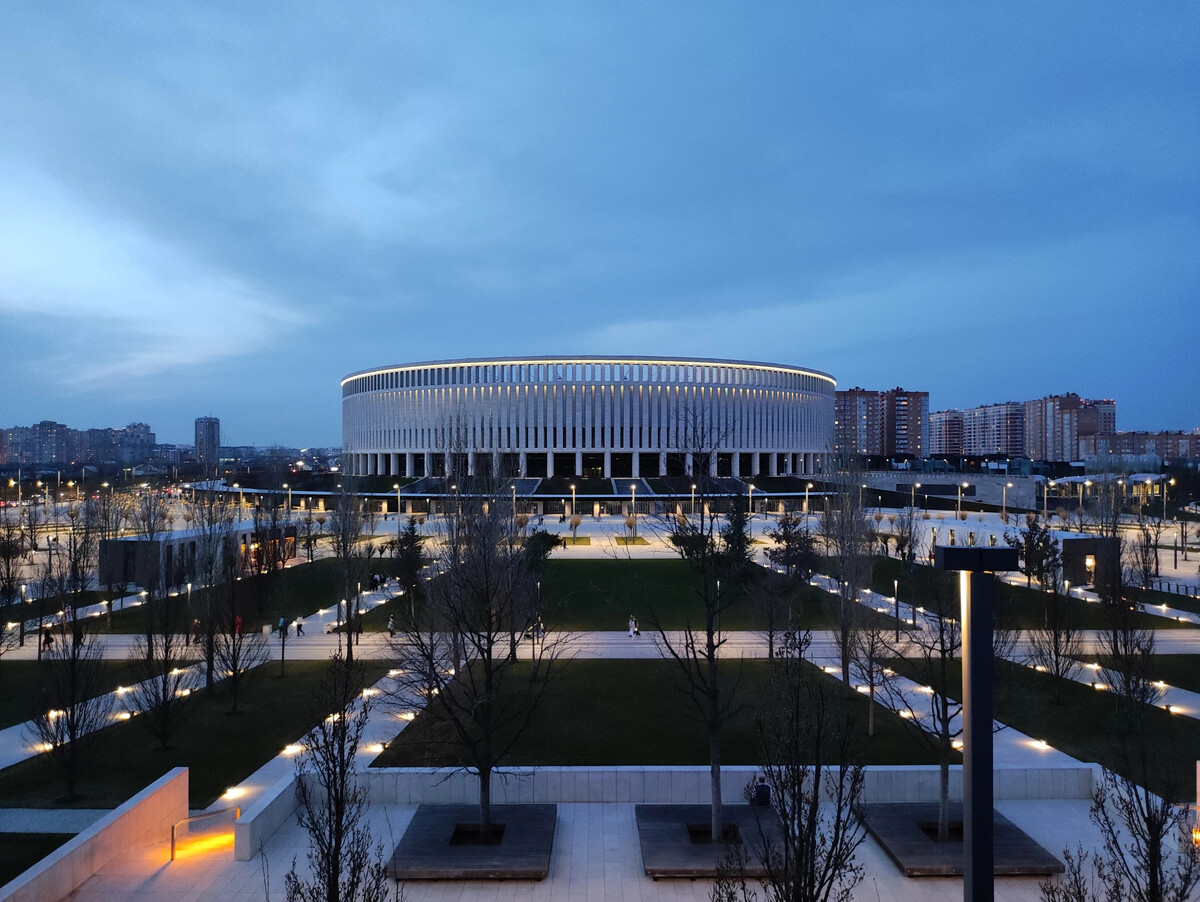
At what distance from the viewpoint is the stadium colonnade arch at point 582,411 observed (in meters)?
74.4

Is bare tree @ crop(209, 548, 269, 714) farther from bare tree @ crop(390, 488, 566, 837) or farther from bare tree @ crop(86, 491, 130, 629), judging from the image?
bare tree @ crop(86, 491, 130, 629)

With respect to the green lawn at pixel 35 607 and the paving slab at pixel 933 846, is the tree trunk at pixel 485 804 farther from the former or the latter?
the green lawn at pixel 35 607

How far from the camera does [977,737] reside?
4227 millimetres

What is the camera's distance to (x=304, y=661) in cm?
2008

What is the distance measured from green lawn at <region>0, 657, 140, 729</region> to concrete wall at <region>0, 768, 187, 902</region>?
4.93 metres

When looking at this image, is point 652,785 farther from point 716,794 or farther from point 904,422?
point 904,422

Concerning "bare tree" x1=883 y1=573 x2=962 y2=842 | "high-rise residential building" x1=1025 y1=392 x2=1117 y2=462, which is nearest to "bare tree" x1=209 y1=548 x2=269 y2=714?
"bare tree" x1=883 y1=573 x2=962 y2=842

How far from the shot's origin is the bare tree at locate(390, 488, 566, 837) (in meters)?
11.1

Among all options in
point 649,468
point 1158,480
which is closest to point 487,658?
point 649,468

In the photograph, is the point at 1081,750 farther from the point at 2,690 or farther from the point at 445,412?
the point at 445,412

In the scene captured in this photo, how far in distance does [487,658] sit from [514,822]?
2.37 m

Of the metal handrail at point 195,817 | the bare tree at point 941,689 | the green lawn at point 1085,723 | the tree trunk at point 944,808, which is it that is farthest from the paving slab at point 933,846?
the metal handrail at point 195,817

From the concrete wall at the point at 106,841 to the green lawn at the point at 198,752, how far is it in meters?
1.10

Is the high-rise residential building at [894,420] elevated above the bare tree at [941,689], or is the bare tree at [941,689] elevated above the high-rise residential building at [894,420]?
the high-rise residential building at [894,420]
